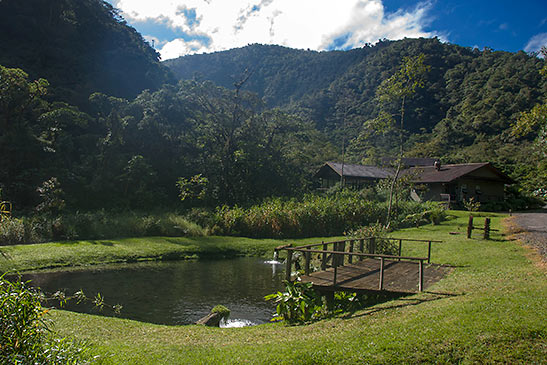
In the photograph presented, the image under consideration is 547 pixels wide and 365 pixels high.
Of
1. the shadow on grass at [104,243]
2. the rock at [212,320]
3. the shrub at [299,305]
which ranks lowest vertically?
the rock at [212,320]

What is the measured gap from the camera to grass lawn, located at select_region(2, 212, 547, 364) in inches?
229

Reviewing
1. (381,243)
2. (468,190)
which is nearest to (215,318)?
(381,243)

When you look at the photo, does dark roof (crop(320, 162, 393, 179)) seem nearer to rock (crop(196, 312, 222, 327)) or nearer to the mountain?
the mountain

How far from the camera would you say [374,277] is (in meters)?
10.8

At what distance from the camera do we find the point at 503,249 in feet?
51.3

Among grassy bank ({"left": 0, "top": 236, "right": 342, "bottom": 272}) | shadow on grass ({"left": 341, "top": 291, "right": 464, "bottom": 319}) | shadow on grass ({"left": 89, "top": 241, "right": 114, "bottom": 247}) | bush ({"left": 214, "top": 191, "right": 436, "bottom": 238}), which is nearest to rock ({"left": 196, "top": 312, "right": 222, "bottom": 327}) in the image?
shadow on grass ({"left": 341, "top": 291, "right": 464, "bottom": 319})

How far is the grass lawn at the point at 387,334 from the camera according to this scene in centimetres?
582

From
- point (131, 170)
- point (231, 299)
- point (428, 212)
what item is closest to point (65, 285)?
point (231, 299)

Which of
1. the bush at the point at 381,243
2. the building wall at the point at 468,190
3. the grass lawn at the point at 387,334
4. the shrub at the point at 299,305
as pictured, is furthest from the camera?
the building wall at the point at 468,190

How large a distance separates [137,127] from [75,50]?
55.4 ft

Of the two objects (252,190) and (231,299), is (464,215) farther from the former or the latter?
(231,299)

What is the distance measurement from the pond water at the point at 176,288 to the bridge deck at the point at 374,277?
224cm

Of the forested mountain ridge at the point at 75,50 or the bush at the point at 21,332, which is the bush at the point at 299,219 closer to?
the bush at the point at 21,332

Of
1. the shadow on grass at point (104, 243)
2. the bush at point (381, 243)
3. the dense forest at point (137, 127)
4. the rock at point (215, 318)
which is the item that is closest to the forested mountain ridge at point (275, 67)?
the dense forest at point (137, 127)
